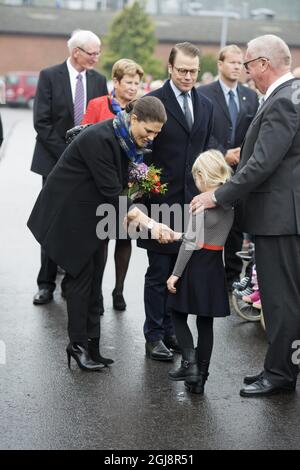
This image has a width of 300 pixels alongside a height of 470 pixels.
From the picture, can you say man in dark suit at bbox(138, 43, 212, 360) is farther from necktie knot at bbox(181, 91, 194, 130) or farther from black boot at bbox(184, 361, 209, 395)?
black boot at bbox(184, 361, 209, 395)

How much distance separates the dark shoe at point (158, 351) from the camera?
692cm

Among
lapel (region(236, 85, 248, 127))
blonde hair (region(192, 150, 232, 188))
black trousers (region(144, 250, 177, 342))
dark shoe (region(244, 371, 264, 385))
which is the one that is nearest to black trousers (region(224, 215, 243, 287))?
lapel (region(236, 85, 248, 127))

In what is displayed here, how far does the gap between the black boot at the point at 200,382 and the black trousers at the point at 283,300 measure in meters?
0.42

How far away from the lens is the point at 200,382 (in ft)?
20.3

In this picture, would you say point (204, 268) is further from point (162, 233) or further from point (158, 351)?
point (158, 351)

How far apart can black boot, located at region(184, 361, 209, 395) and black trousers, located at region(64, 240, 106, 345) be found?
0.85m

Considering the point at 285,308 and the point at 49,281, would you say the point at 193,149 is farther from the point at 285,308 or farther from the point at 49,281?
the point at 49,281

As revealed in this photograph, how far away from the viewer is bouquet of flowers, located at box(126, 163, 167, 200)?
6441mm

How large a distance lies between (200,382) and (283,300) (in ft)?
2.57

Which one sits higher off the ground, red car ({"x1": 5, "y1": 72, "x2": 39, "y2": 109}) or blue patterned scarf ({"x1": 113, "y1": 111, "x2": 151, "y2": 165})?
blue patterned scarf ({"x1": 113, "y1": 111, "x2": 151, "y2": 165})

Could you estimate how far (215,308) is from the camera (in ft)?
20.1

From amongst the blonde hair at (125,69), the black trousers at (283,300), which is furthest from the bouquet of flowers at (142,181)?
the blonde hair at (125,69)
